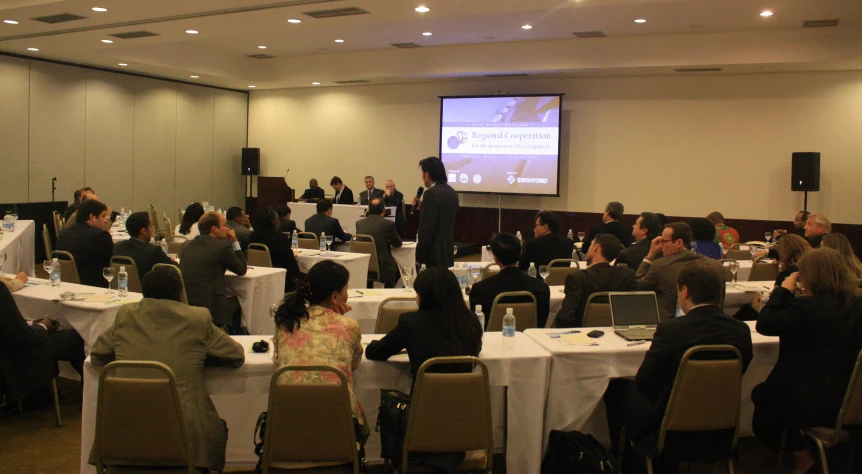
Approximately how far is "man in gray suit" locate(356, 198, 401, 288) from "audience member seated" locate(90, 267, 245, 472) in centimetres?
526

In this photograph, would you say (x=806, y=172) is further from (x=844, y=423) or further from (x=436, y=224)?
(x=844, y=423)

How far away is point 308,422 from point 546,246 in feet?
13.1

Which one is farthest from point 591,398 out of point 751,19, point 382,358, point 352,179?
point 352,179

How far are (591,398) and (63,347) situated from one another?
3.41 metres

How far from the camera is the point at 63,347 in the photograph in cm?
488

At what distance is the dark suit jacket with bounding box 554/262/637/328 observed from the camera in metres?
4.95

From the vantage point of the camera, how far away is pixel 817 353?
370 centimetres

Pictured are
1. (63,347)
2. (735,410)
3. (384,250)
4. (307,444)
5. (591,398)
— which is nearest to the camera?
(307,444)

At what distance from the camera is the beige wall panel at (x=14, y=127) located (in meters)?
12.2

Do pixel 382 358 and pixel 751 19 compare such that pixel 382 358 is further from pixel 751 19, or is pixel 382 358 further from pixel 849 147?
pixel 849 147

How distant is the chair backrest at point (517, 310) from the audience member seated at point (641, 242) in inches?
73.7

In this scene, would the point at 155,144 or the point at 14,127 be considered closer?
the point at 14,127

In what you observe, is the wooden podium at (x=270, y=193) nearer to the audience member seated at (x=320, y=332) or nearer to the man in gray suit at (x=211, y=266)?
the man in gray suit at (x=211, y=266)

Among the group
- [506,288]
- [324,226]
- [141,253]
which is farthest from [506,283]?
[324,226]
